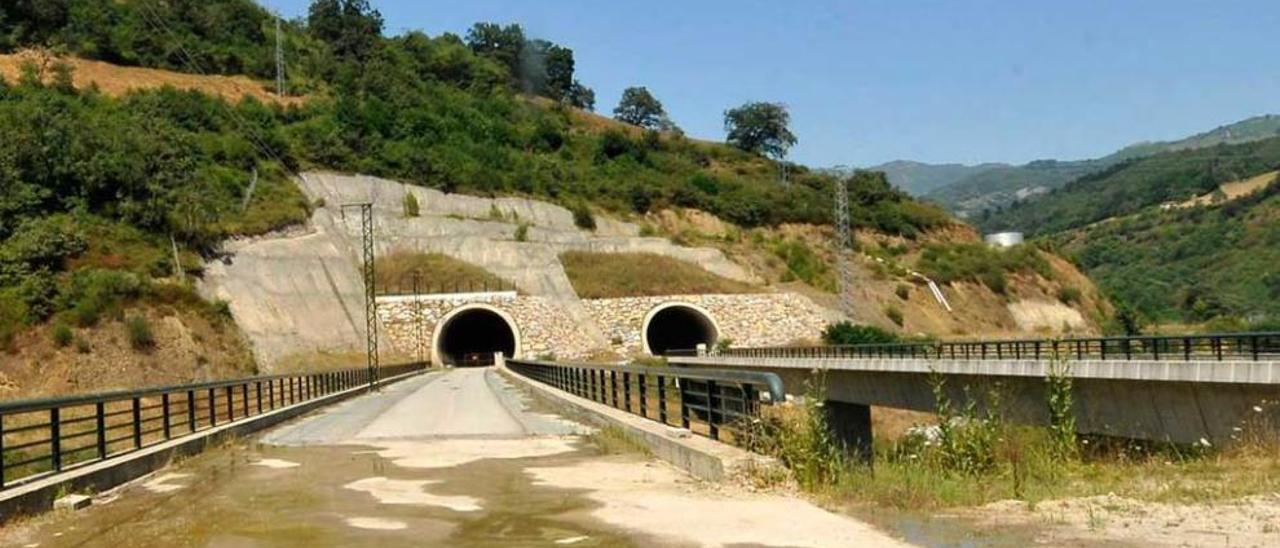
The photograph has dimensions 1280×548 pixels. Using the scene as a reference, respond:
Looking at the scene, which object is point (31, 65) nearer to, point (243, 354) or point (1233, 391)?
point (243, 354)

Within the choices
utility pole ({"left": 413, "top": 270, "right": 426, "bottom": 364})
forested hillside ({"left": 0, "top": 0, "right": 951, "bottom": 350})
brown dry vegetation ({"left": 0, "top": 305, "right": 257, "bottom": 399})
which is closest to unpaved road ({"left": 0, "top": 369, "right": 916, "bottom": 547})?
brown dry vegetation ({"left": 0, "top": 305, "right": 257, "bottom": 399})

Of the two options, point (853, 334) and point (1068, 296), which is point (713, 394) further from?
point (1068, 296)

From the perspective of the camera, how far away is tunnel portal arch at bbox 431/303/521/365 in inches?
3519

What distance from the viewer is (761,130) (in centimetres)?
19462

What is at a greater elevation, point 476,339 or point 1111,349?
point 1111,349

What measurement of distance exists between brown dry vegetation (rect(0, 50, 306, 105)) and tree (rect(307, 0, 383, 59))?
32805 millimetres

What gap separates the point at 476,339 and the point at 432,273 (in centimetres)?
1576

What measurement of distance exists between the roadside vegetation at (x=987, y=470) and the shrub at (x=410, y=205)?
95386 millimetres

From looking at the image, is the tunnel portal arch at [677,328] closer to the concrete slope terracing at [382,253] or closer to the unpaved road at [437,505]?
the concrete slope terracing at [382,253]

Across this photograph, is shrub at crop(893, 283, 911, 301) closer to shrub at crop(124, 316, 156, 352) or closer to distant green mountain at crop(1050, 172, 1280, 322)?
distant green mountain at crop(1050, 172, 1280, 322)

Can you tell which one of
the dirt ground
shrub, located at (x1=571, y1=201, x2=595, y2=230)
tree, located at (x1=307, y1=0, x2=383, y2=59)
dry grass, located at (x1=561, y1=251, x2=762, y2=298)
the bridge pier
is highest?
tree, located at (x1=307, y1=0, x2=383, y2=59)

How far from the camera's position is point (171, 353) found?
5875cm

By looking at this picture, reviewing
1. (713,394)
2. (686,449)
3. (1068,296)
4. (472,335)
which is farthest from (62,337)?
(1068,296)

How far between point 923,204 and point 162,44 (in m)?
92.1
